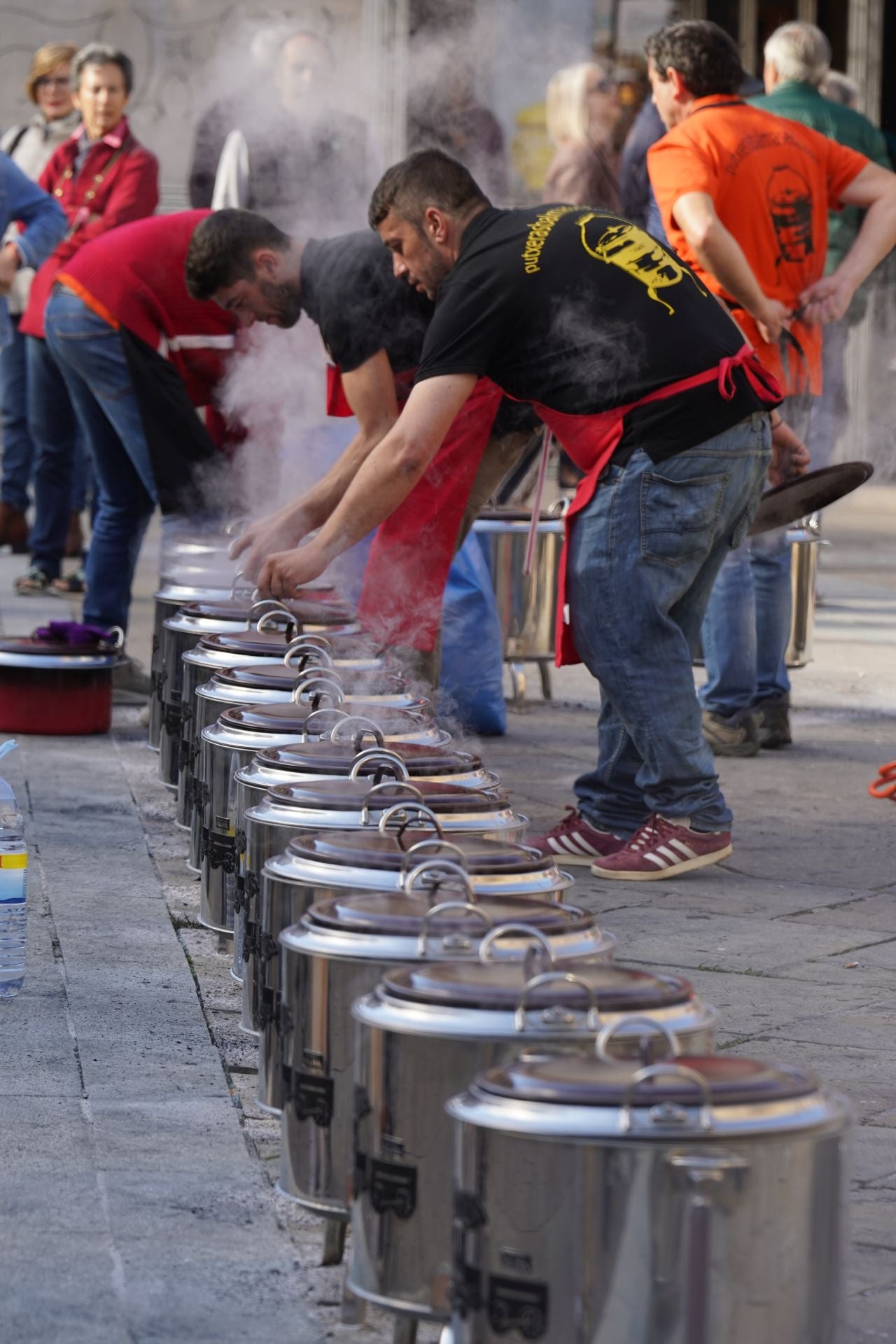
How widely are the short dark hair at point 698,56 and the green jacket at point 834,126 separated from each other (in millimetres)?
927

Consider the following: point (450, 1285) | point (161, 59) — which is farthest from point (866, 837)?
point (161, 59)

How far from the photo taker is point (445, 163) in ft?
13.3

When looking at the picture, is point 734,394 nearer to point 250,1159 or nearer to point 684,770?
point 684,770

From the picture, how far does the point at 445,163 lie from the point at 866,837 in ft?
5.95

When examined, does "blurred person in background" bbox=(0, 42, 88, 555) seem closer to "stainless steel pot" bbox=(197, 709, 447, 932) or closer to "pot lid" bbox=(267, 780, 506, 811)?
"stainless steel pot" bbox=(197, 709, 447, 932)

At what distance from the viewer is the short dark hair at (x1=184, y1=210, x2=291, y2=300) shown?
466cm

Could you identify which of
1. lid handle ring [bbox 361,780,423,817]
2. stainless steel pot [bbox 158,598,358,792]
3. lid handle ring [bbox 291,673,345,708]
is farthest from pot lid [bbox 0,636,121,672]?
lid handle ring [bbox 361,780,423,817]

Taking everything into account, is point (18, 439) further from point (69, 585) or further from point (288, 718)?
point (288, 718)

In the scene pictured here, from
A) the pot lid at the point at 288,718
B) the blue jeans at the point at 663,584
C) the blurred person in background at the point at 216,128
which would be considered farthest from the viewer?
the blurred person in background at the point at 216,128

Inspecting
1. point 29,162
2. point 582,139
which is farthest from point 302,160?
point 29,162

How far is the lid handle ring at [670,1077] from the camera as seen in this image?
5.65 ft

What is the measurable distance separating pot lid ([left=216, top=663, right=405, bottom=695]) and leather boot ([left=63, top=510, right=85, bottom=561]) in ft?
19.9

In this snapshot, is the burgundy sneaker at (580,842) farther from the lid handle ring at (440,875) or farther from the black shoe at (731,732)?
the lid handle ring at (440,875)

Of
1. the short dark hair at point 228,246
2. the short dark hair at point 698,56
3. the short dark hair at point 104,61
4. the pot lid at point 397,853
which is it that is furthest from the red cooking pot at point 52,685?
the pot lid at point 397,853
